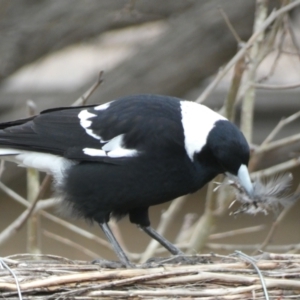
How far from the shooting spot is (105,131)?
2939 mm

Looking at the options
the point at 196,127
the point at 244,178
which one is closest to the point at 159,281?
the point at 244,178

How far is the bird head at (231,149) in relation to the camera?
8.83ft

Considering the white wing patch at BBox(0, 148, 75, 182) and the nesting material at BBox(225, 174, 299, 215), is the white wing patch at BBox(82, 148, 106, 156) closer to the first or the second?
the white wing patch at BBox(0, 148, 75, 182)

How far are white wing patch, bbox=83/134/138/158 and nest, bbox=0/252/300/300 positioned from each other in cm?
48

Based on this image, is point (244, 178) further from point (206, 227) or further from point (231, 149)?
point (206, 227)

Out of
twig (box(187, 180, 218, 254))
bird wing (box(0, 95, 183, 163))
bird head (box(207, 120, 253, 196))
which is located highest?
bird wing (box(0, 95, 183, 163))

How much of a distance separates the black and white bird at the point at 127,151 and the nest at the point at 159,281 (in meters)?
0.35

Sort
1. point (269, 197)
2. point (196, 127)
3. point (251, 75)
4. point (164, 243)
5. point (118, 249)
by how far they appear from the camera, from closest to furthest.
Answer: point (269, 197), point (196, 127), point (118, 249), point (164, 243), point (251, 75)

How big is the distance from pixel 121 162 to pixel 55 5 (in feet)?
4.28

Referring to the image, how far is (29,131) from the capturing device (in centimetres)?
301

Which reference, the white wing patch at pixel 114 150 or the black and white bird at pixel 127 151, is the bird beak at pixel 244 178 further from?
the white wing patch at pixel 114 150

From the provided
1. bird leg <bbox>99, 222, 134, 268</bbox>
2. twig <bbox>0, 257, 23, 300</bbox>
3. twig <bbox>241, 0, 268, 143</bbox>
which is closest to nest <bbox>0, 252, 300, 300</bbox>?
twig <bbox>0, 257, 23, 300</bbox>

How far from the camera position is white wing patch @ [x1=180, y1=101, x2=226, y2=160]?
2773 millimetres

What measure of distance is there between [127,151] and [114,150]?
0.17 ft
